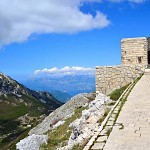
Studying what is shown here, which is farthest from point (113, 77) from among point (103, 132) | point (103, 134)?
point (103, 134)

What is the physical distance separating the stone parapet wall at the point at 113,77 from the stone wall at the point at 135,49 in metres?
2.08

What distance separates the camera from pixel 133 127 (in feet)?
A: 43.7

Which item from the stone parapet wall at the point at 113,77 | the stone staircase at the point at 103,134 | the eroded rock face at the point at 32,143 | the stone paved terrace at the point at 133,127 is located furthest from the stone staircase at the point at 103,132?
the stone parapet wall at the point at 113,77

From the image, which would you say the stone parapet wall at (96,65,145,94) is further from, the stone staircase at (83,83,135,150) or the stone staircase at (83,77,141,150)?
the stone staircase at (83,83,135,150)

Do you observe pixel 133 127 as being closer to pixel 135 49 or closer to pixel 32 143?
pixel 32 143

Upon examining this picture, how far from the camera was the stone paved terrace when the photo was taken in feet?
36.0

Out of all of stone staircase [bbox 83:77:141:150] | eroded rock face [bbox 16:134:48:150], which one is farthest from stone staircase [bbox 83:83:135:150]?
eroded rock face [bbox 16:134:48:150]

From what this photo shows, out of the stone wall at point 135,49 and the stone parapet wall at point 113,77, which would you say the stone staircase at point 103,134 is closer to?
the stone parapet wall at point 113,77

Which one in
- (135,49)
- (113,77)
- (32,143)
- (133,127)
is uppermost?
(135,49)

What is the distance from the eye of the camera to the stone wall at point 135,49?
109 ft

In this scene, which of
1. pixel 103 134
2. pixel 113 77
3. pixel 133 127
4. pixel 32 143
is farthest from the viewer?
pixel 113 77

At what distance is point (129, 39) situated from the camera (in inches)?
1320

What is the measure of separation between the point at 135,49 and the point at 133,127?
21.0 m

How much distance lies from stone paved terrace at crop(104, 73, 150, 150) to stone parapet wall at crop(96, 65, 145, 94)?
9.57 meters
